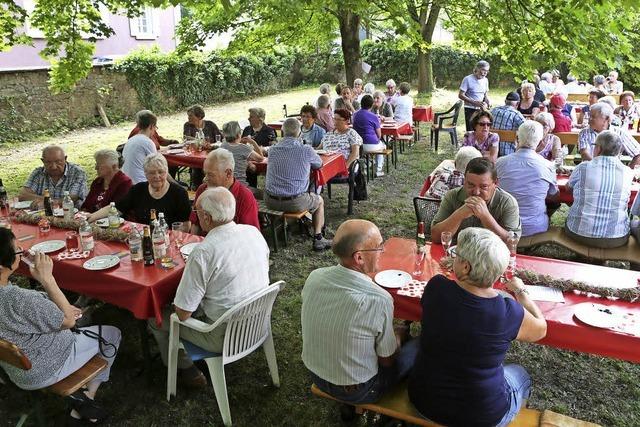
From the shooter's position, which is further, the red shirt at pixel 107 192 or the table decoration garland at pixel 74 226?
the red shirt at pixel 107 192

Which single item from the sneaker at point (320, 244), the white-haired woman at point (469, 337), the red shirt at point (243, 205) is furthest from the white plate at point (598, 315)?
the sneaker at point (320, 244)

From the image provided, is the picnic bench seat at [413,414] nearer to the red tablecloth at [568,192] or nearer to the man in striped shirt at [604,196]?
the man in striped shirt at [604,196]

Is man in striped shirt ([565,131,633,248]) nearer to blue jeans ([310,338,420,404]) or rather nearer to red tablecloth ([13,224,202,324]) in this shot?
blue jeans ([310,338,420,404])

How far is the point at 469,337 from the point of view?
2252 millimetres

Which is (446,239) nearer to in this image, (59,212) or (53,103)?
(59,212)

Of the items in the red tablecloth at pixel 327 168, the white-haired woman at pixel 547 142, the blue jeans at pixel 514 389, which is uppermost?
the white-haired woman at pixel 547 142

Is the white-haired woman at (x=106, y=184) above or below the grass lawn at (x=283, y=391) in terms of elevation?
above

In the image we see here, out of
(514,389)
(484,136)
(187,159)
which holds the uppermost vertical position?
(484,136)

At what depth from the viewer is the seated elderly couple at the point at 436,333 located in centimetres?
230

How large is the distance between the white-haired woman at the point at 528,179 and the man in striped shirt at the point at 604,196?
0.32 metres

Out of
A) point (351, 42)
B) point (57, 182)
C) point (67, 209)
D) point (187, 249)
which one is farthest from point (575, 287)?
point (351, 42)

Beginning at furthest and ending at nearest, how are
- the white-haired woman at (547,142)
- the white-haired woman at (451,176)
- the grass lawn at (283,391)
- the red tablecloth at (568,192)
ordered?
the white-haired woman at (547,142), the red tablecloth at (568,192), the white-haired woman at (451,176), the grass lawn at (283,391)

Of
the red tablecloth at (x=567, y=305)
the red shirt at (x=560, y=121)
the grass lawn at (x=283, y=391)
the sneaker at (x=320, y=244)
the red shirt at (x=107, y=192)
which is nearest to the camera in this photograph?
the red tablecloth at (x=567, y=305)

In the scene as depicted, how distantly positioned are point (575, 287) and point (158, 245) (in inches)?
112
